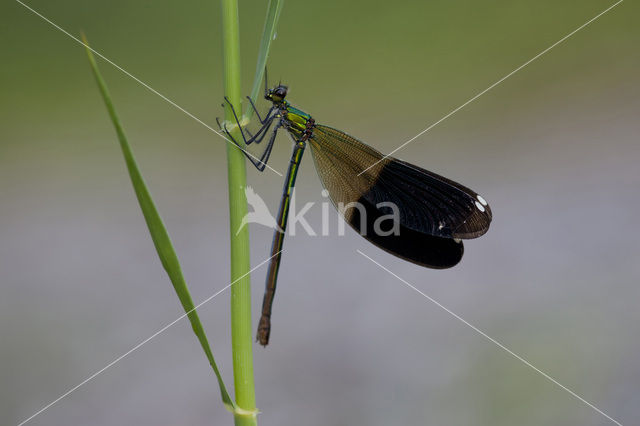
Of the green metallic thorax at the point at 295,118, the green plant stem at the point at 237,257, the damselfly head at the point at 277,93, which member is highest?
the damselfly head at the point at 277,93

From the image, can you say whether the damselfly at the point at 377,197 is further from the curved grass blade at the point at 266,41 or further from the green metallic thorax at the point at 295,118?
the curved grass blade at the point at 266,41

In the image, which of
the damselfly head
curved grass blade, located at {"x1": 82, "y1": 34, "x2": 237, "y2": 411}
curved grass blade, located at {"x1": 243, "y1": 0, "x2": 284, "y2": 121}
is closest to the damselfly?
the damselfly head

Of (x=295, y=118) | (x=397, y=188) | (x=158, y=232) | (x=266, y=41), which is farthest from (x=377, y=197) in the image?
(x=158, y=232)

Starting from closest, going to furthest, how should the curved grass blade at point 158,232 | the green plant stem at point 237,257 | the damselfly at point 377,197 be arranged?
the curved grass blade at point 158,232, the green plant stem at point 237,257, the damselfly at point 377,197

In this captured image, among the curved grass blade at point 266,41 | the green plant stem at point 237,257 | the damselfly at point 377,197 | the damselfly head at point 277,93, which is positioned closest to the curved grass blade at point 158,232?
the green plant stem at point 237,257

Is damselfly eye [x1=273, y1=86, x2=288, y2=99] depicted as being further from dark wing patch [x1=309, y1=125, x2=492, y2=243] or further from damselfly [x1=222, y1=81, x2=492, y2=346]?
dark wing patch [x1=309, y1=125, x2=492, y2=243]

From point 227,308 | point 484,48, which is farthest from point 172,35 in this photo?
point 484,48
